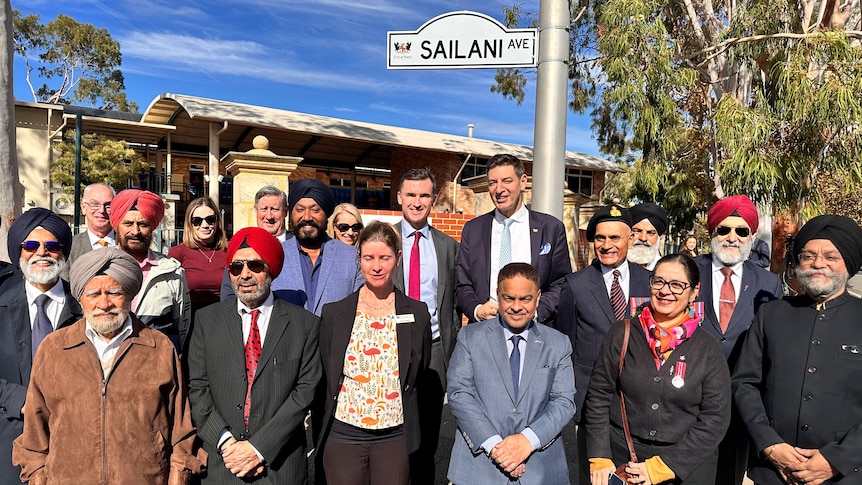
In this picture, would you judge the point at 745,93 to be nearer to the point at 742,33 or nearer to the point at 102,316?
the point at 742,33

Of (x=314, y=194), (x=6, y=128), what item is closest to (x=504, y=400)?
(x=314, y=194)

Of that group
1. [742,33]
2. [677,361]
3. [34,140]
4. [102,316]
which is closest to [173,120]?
[34,140]

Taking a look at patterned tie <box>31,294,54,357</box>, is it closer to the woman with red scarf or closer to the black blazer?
the black blazer

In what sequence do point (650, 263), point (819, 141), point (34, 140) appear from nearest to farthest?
point (650, 263) < point (819, 141) < point (34, 140)

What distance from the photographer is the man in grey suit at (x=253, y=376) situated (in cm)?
282

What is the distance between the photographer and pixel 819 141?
887cm

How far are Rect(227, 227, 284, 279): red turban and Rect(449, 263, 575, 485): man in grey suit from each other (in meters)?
1.10

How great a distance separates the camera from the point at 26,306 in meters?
2.98

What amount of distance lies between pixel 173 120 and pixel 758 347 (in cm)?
1645

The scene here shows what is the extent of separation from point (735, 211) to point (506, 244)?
1.51 metres

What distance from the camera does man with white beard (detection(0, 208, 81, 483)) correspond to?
2.85 metres

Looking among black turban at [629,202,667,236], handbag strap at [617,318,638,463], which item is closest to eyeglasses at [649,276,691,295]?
handbag strap at [617,318,638,463]

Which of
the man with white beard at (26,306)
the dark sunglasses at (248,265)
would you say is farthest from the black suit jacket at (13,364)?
the dark sunglasses at (248,265)

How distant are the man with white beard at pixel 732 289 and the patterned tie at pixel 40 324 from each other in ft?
12.2
